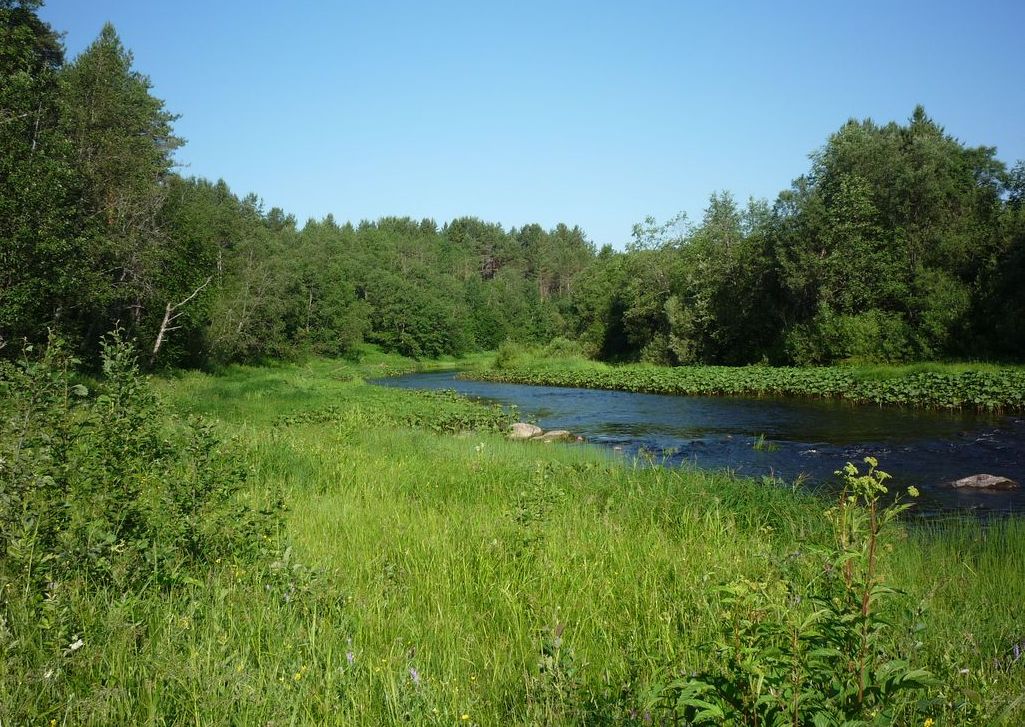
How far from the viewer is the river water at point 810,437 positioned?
12.2 meters

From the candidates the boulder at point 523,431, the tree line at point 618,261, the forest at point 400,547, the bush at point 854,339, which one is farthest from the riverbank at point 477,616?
the bush at point 854,339

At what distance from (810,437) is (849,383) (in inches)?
435

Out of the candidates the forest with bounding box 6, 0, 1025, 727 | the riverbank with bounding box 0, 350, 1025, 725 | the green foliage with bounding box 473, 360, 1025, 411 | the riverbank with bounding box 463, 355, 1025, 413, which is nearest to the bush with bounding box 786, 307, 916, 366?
the green foliage with bounding box 473, 360, 1025, 411

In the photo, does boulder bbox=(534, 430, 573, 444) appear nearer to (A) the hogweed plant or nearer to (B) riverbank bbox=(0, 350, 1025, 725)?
(B) riverbank bbox=(0, 350, 1025, 725)

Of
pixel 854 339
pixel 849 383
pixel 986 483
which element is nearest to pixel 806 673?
pixel 986 483

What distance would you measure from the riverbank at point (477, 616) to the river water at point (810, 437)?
3990mm

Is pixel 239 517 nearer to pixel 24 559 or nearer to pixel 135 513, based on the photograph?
pixel 135 513

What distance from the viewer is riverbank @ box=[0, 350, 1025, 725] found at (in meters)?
2.76

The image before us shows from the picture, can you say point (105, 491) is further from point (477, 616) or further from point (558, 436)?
point (558, 436)

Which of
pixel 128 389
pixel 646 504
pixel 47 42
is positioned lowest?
pixel 646 504

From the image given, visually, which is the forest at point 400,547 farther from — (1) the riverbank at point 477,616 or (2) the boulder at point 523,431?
(2) the boulder at point 523,431

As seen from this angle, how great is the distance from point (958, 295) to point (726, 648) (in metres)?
34.6

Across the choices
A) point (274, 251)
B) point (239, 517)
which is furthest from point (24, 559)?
point (274, 251)

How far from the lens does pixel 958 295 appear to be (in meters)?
30.3
